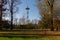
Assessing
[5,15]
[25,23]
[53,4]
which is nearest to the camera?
[53,4]

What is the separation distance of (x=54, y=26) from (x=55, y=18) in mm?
2079

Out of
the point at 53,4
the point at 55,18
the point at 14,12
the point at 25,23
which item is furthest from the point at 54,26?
the point at 25,23

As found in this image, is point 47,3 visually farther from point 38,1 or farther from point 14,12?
point 14,12

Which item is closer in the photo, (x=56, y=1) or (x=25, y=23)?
(x=56, y=1)

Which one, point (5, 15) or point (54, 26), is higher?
point (5, 15)

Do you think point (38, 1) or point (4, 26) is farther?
point (4, 26)

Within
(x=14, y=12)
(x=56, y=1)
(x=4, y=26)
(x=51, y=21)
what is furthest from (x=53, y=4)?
(x=4, y=26)

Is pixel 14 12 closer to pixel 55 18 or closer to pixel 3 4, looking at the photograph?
pixel 3 4

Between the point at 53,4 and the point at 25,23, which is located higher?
the point at 53,4

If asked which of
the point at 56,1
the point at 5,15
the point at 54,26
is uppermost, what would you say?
the point at 56,1

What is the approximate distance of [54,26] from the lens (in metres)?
36.7

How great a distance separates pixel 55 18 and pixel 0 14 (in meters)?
11.2

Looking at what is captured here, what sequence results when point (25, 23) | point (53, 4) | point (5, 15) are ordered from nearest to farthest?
1. point (53, 4)
2. point (5, 15)
3. point (25, 23)

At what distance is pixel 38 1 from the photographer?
36469 millimetres
